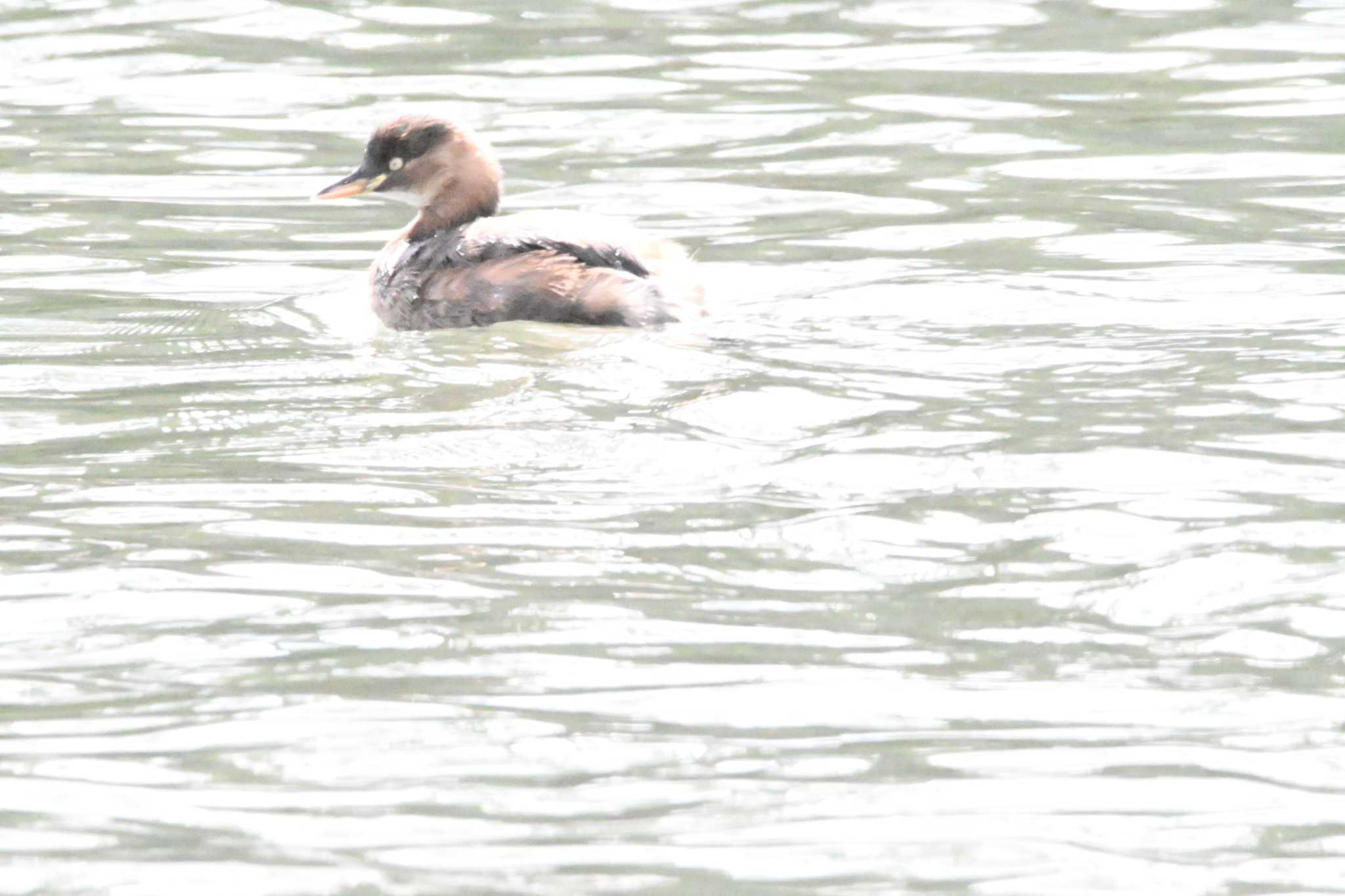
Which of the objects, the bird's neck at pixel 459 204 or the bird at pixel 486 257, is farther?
the bird's neck at pixel 459 204

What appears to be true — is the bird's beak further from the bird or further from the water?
the water

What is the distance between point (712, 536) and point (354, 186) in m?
3.73

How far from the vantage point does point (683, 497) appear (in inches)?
237

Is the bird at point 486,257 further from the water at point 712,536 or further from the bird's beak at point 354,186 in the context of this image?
the water at point 712,536

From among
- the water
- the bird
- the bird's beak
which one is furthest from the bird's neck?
the water

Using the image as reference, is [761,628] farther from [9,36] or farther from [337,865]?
[9,36]

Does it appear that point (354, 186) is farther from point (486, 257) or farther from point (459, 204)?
point (486, 257)

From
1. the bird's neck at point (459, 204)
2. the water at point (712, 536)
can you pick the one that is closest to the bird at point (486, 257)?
the bird's neck at point (459, 204)

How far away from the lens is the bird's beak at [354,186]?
8977 mm

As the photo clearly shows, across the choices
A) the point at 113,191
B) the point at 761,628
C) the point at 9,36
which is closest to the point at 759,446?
the point at 761,628

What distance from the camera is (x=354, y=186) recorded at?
9.02 meters

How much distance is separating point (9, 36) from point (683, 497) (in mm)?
8634

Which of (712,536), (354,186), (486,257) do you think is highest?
(354,186)

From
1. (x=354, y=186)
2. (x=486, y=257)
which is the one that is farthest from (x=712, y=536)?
(x=354, y=186)
